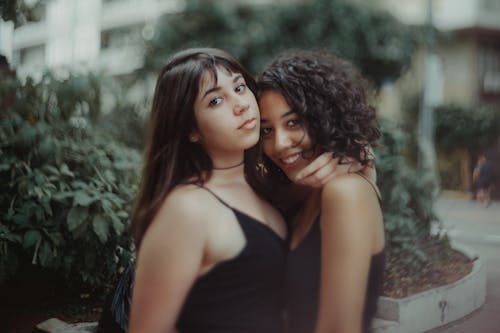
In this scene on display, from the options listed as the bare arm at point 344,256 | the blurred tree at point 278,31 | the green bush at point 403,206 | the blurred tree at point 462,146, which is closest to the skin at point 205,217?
the bare arm at point 344,256

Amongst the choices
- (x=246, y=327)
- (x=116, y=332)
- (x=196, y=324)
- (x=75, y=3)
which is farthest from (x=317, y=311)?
(x=75, y=3)

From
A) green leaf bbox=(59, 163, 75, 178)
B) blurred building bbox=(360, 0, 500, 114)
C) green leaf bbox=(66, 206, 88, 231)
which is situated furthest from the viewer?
blurred building bbox=(360, 0, 500, 114)

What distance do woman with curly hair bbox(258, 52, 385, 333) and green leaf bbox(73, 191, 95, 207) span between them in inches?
58.0

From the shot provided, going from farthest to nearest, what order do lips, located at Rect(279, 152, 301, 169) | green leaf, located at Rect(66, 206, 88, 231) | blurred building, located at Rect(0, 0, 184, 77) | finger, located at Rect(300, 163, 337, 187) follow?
blurred building, located at Rect(0, 0, 184, 77) → green leaf, located at Rect(66, 206, 88, 231) → lips, located at Rect(279, 152, 301, 169) → finger, located at Rect(300, 163, 337, 187)

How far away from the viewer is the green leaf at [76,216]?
286 cm

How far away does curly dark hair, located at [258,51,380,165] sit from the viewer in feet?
5.20

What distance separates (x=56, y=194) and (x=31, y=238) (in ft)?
0.93

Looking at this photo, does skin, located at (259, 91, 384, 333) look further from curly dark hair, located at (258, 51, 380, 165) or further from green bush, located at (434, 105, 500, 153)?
green bush, located at (434, 105, 500, 153)

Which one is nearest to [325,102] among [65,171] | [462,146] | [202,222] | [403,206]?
[202,222]

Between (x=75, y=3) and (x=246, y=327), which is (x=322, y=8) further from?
(x=246, y=327)

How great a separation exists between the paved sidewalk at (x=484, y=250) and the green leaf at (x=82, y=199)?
188cm

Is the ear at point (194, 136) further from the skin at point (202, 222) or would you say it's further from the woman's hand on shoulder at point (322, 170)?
the woman's hand on shoulder at point (322, 170)

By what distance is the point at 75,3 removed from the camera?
5.07 meters

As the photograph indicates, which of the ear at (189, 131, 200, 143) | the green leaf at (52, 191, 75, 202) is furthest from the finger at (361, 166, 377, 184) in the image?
the green leaf at (52, 191, 75, 202)
